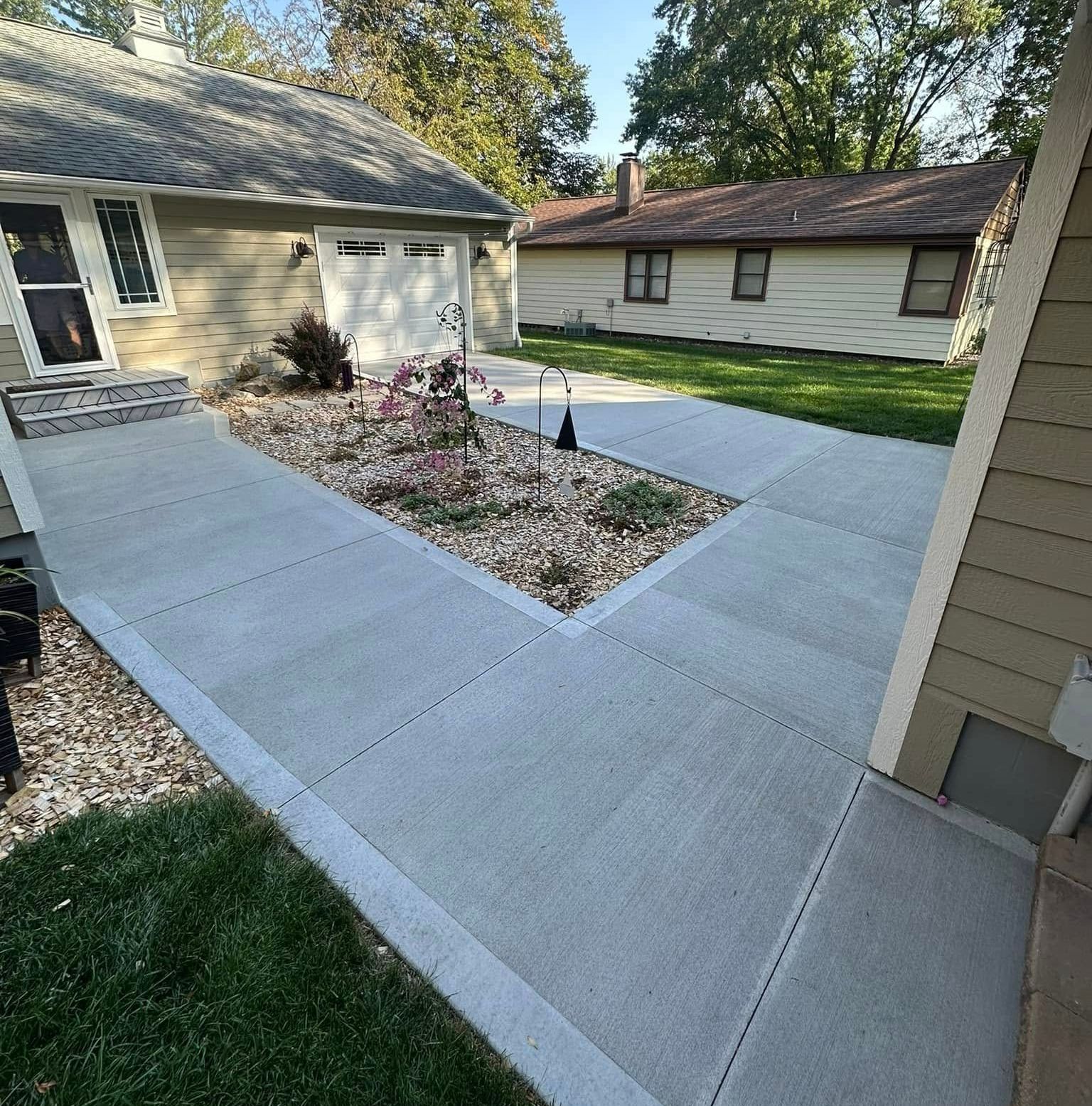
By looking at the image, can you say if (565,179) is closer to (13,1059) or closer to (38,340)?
(38,340)

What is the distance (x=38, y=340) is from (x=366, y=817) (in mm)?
7781

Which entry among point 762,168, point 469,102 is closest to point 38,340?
point 469,102

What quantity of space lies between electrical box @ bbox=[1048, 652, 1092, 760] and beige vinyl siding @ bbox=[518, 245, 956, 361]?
41.8 feet

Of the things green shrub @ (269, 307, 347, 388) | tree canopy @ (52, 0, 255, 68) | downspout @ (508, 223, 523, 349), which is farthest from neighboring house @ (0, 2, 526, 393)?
tree canopy @ (52, 0, 255, 68)

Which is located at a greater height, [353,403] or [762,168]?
[762,168]

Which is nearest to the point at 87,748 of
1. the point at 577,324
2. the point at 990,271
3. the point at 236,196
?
the point at 236,196

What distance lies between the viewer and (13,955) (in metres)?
1.65

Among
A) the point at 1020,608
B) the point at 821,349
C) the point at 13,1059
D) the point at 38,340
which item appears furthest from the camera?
the point at 821,349

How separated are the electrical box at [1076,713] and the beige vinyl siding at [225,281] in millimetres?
9378

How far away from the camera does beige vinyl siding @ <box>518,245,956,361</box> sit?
12.4 meters

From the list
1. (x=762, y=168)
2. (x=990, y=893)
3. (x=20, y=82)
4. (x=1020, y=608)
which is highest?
(x=762, y=168)

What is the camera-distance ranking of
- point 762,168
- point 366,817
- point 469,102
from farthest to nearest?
1. point 762,168
2. point 469,102
3. point 366,817

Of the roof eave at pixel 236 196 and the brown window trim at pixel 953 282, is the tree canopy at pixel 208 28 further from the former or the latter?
the brown window trim at pixel 953 282

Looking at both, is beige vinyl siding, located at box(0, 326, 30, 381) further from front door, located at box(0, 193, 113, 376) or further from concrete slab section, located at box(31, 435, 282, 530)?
concrete slab section, located at box(31, 435, 282, 530)
